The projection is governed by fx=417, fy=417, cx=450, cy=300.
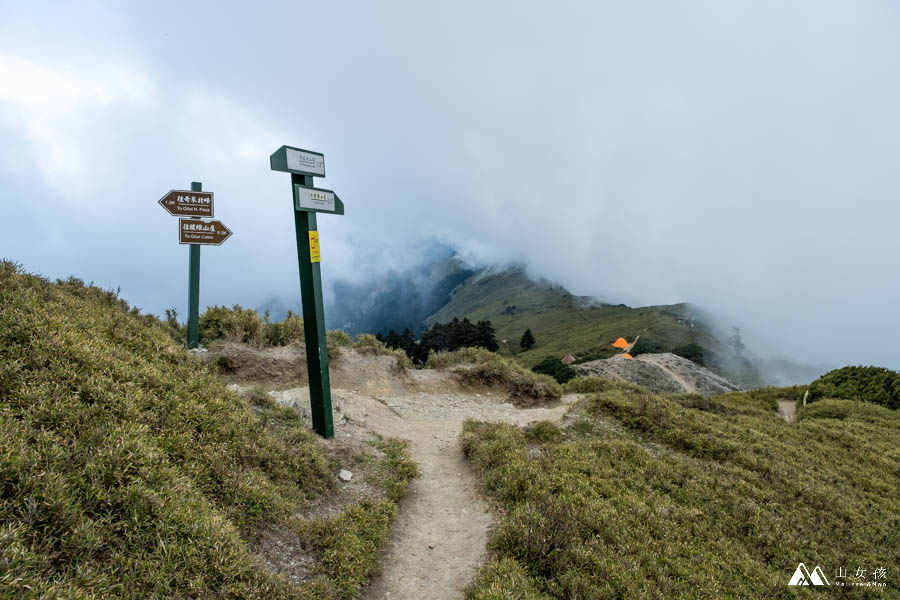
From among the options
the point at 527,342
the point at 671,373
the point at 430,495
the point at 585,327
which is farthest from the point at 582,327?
the point at 430,495

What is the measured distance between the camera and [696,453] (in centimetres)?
1046

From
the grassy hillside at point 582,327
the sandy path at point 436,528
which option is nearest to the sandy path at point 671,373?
the grassy hillside at point 582,327

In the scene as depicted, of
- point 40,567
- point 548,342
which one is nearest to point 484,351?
point 40,567

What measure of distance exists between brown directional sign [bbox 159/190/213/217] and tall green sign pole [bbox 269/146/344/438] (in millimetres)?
5906

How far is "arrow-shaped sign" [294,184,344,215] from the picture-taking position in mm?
8539

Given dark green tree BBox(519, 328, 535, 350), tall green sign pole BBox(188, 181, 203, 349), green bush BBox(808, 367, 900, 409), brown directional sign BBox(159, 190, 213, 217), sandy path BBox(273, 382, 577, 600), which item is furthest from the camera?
dark green tree BBox(519, 328, 535, 350)

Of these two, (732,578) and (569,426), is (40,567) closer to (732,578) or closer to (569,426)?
(732,578)

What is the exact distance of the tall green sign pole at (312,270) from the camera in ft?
28.4

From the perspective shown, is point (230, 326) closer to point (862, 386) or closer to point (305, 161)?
point (305, 161)

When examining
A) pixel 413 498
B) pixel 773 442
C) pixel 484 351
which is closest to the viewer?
pixel 413 498

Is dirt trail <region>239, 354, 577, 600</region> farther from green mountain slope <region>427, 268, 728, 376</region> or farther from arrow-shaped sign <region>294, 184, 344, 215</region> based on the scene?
green mountain slope <region>427, 268, 728, 376</region>

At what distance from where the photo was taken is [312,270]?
341 inches

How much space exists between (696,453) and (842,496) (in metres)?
2.96

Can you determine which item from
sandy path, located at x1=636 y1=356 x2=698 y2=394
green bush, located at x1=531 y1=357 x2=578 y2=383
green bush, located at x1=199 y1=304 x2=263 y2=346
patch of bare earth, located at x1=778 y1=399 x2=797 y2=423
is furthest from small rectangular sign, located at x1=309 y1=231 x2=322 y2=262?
sandy path, located at x1=636 y1=356 x2=698 y2=394
